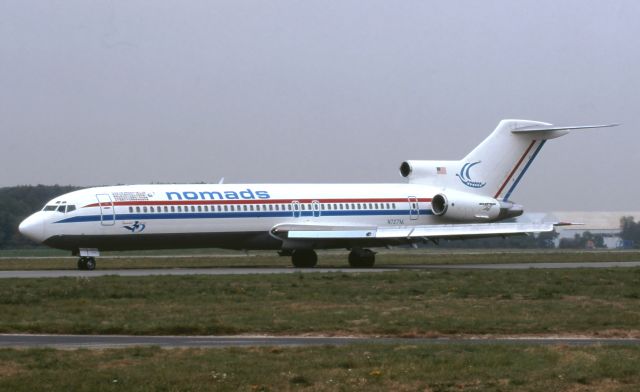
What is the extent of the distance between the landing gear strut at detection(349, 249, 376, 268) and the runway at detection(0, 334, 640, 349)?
2633cm

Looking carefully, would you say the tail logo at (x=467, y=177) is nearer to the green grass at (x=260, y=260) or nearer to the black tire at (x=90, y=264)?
the green grass at (x=260, y=260)

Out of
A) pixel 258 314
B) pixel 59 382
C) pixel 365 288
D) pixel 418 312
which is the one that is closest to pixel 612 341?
pixel 418 312

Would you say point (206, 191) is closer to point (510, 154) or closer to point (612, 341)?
point (510, 154)

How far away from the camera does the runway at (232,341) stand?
18156mm

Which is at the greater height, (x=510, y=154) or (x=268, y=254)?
(x=510, y=154)

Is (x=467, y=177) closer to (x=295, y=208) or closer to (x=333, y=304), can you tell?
(x=295, y=208)

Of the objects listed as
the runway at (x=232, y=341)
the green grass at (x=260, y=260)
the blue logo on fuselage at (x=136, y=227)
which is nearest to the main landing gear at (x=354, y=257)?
the green grass at (x=260, y=260)

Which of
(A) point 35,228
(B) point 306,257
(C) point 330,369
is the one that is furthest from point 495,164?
(C) point 330,369

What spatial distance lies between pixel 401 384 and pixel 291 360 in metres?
2.41

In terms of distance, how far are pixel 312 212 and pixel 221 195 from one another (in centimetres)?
438

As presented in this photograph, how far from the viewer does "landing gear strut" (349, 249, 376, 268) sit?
151 feet

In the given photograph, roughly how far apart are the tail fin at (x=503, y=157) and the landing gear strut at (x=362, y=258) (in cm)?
706

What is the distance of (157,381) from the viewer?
14.0 meters

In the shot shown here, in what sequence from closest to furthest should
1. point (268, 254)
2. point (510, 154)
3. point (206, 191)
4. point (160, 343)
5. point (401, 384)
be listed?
point (401, 384) → point (160, 343) → point (206, 191) → point (510, 154) → point (268, 254)
